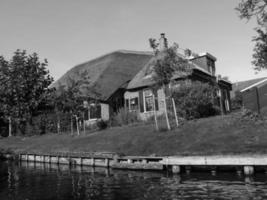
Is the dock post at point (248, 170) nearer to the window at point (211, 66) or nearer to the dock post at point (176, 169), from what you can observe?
the dock post at point (176, 169)

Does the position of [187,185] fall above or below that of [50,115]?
below

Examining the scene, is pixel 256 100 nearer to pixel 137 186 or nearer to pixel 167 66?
pixel 167 66

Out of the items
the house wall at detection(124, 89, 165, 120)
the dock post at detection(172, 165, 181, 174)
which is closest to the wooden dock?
the dock post at detection(172, 165, 181, 174)

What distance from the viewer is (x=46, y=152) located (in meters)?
22.0

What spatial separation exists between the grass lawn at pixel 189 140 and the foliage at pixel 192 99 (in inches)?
78.3

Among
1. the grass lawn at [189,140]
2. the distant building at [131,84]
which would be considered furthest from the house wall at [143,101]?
the grass lawn at [189,140]

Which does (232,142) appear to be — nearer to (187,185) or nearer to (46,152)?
(187,185)

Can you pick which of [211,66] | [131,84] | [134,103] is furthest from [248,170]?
[211,66]

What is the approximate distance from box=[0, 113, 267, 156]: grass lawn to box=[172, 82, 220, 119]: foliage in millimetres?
1990

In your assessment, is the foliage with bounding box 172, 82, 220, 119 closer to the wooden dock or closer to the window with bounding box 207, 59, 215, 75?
the wooden dock

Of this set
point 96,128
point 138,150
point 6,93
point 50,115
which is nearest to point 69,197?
point 138,150

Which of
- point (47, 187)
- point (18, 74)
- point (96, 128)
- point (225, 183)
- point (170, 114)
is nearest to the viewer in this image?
point (225, 183)

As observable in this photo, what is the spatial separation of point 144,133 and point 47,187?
9.42 meters

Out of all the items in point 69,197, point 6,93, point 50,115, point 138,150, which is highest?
point 6,93
